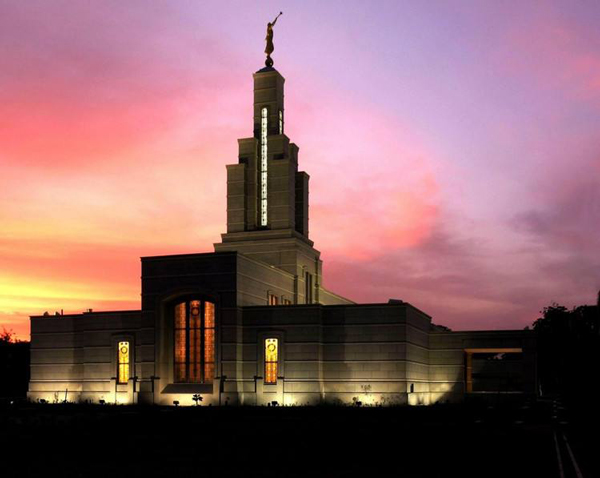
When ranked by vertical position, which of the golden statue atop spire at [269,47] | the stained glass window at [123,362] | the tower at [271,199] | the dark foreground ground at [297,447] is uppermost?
the golden statue atop spire at [269,47]

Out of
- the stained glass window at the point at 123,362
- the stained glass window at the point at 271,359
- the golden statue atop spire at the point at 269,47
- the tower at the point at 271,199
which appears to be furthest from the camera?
the golden statue atop spire at the point at 269,47

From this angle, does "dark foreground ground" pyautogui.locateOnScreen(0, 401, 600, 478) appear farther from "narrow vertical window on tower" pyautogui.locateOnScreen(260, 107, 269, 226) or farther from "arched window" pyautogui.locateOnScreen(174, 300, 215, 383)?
"narrow vertical window on tower" pyautogui.locateOnScreen(260, 107, 269, 226)

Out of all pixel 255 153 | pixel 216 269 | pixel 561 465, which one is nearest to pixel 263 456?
pixel 561 465

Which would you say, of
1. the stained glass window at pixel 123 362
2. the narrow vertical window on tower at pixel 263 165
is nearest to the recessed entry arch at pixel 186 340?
the stained glass window at pixel 123 362

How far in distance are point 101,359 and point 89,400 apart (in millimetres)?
3993

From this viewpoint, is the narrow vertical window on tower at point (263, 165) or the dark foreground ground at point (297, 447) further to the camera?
the narrow vertical window on tower at point (263, 165)

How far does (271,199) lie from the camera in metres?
90.0

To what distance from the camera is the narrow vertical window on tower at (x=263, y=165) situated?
9056 cm

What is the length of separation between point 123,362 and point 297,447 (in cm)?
5000

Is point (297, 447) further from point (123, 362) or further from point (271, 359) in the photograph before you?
point (123, 362)

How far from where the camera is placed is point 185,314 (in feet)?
243

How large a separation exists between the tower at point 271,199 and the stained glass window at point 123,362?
17566 millimetres

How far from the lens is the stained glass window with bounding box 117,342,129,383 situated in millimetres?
76000

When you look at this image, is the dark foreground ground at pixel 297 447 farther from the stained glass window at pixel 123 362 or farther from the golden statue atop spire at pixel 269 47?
the golden statue atop spire at pixel 269 47
